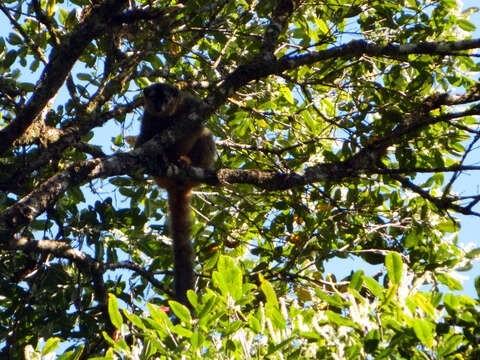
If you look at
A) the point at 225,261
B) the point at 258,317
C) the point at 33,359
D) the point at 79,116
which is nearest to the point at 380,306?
the point at 258,317

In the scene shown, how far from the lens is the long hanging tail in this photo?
4.39 metres

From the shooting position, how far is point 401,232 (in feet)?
15.6

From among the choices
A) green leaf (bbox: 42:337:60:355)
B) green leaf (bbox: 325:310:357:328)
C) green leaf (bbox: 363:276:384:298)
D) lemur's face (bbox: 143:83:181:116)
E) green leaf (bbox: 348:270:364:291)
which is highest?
lemur's face (bbox: 143:83:181:116)

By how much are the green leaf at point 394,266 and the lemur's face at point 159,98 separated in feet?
12.3

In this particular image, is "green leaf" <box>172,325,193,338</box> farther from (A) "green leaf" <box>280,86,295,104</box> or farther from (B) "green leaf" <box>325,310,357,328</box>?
(A) "green leaf" <box>280,86,295,104</box>

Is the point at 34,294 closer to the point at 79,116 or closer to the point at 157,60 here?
the point at 79,116

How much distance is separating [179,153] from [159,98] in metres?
0.61

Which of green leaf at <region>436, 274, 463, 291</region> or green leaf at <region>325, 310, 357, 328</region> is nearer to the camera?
green leaf at <region>325, 310, 357, 328</region>

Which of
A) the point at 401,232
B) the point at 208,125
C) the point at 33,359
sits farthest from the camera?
the point at 208,125

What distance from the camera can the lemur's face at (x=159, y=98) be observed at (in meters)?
5.46

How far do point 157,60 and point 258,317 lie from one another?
Answer: 3490 mm

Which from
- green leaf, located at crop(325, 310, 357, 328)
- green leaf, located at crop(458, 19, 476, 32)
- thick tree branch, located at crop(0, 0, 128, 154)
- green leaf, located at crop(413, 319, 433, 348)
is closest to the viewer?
green leaf, located at crop(413, 319, 433, 348)

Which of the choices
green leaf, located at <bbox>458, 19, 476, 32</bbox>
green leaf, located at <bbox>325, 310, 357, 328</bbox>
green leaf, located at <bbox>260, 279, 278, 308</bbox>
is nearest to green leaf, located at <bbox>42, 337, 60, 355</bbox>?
green leaf, located at <bbox>260, 279, 278, 308</bbox>

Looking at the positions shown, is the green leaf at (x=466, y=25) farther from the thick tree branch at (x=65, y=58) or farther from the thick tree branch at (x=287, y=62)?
the thick tree branch at (x=65, y=58)
